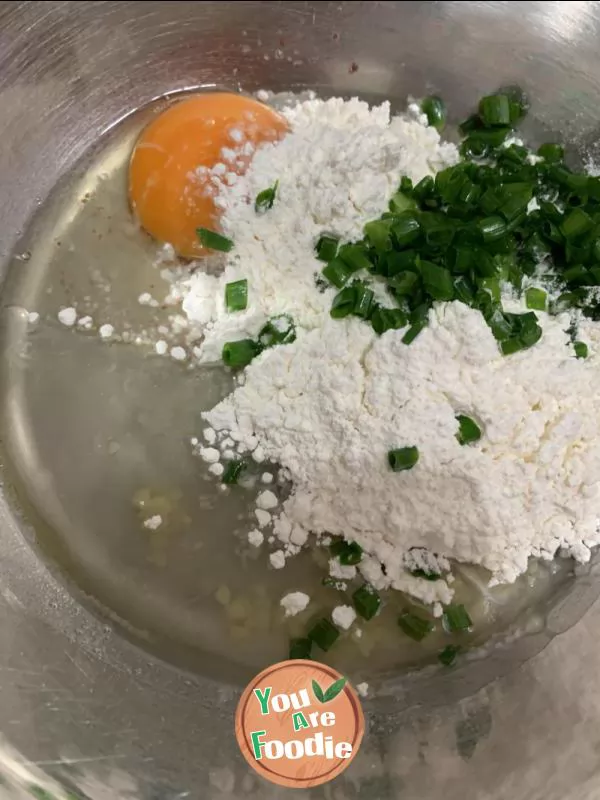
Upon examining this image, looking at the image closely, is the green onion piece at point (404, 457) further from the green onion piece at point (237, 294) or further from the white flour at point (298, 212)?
the green onion piece at point (237, 294)

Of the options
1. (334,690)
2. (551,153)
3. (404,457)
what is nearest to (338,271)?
(404,457)

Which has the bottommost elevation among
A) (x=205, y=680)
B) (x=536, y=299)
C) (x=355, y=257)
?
(x=205, y=680)

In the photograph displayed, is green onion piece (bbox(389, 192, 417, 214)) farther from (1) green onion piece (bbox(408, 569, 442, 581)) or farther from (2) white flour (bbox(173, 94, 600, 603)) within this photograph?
(1) green onion piece (bbox(408, 569, 442, 581))

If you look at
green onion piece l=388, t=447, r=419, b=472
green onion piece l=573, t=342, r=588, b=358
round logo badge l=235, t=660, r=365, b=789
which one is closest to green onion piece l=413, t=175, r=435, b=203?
green onion piece l=573, t=342, r=588, b=358

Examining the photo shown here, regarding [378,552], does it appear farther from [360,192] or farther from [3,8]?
[3,8]

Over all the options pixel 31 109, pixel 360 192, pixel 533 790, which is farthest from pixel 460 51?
pixel 533 790

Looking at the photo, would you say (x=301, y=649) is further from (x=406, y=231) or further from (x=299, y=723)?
(x=406, y=231)

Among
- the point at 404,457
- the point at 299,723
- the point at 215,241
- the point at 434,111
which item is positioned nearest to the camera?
the point at 404,457
